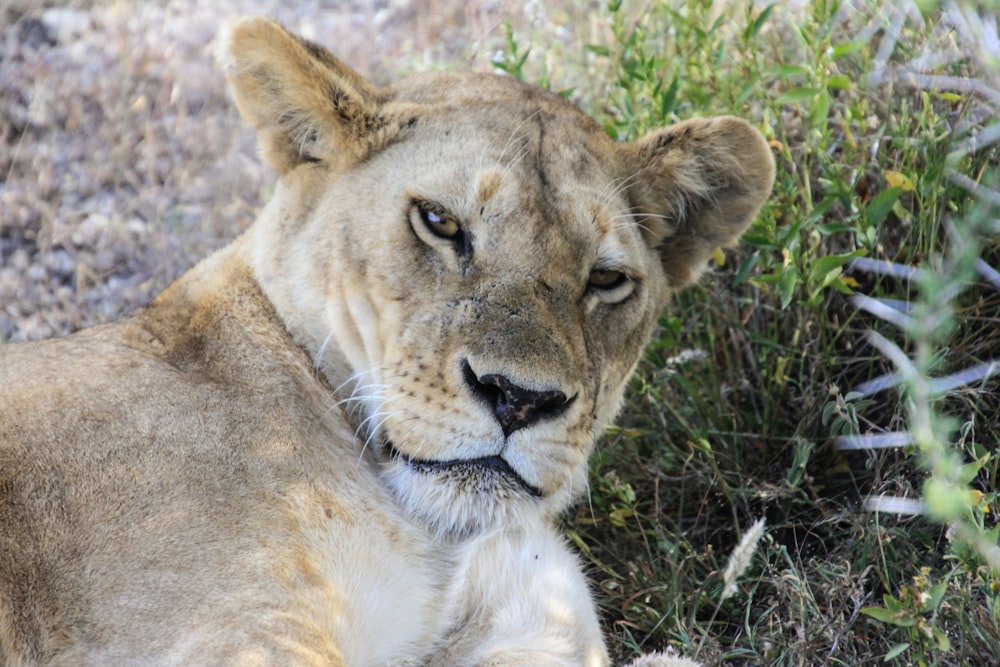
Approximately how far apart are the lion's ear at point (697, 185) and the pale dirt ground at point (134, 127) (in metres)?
1.67

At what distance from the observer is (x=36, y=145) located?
20.7 ft

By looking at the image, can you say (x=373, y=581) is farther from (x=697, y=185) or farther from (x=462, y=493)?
(x=697, y=185)

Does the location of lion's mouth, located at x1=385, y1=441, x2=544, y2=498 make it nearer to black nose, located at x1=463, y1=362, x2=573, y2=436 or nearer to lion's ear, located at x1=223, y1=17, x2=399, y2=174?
black nose, located at x1=463, y1=362, x2=573, y2=436

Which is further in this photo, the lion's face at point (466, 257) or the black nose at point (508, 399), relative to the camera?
the lion's face at point (466, 257)

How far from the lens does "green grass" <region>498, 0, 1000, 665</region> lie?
366 cm

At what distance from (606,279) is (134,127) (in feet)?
12.4

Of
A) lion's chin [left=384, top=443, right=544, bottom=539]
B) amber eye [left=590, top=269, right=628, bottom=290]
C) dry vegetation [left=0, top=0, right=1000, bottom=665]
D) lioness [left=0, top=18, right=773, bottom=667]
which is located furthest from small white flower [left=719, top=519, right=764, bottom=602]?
amber eye [left=590, top=269, right=628, bottom=290]

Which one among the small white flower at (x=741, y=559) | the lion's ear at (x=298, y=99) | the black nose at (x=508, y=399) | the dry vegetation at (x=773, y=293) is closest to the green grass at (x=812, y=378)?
the dry vegetation at (x=773, y=293)

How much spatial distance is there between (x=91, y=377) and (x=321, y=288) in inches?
27.1

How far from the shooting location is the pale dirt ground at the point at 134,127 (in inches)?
227

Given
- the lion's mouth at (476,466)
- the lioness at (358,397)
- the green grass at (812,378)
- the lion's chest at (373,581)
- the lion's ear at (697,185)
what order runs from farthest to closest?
the lion's ear at (697,185) < the green grass at (812,378) < the lion's mouth at (476,466) < the lion's chest at (373,581) < the lioness at (358,397)

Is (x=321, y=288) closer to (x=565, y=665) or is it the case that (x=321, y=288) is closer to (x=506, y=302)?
(x=506, y=302)

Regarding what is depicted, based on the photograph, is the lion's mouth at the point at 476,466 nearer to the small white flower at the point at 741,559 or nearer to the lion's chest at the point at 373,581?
the lion's chest at the point at 373,581

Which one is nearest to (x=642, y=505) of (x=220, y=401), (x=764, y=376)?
(x=764, y=376)
